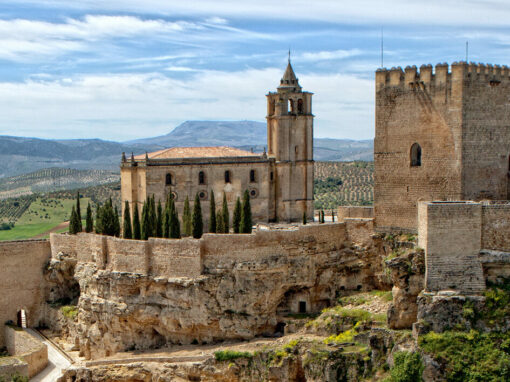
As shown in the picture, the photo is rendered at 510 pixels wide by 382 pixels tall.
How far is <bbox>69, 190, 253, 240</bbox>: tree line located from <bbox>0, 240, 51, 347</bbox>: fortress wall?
2.24m

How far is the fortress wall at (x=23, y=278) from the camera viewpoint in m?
39.0

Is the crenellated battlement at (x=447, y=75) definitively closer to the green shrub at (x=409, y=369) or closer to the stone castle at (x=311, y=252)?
the stone castle at (x=311, y=252)

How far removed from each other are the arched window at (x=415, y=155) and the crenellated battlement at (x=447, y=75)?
2.53 metres

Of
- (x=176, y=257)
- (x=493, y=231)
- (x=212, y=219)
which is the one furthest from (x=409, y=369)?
(x=212, y=219)

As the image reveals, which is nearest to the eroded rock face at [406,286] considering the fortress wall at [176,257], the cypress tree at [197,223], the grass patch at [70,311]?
the fortress wall at [176,257]

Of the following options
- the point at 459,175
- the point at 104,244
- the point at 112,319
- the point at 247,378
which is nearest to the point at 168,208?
the point at 104,244

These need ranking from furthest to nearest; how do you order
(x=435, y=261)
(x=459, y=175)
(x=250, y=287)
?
(x=250, y=287)
(x=459, y=175)
(x=435, y=261)

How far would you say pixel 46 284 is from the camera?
40219 millimetres

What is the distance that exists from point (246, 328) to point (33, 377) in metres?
9.89

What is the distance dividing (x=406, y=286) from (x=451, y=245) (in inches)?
93.6

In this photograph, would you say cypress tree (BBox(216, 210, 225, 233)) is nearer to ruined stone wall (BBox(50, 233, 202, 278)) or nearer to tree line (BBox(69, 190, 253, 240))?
tree line (BBox(69, 190, 253, 240))

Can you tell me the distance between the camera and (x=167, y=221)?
122 ft

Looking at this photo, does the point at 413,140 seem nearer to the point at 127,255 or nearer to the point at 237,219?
the point at 237,219

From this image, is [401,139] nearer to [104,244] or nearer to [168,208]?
[168,208]
